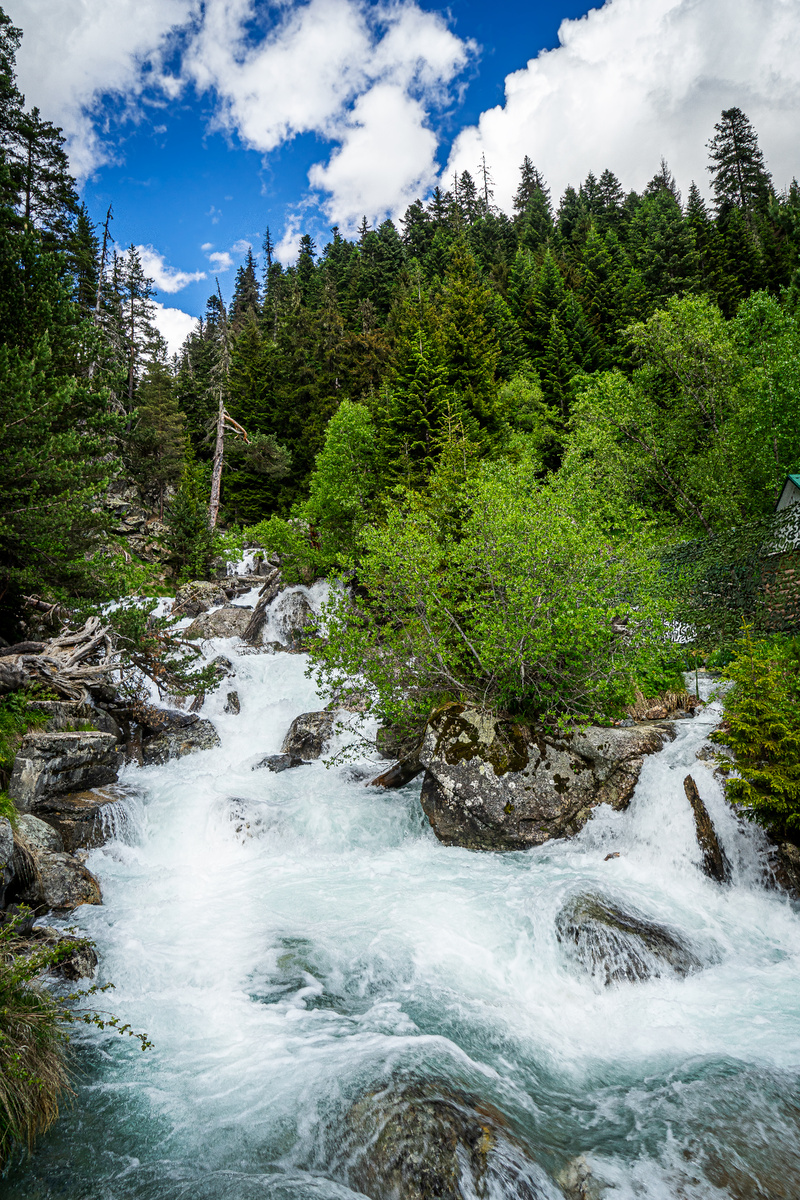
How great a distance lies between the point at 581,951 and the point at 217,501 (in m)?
32.3

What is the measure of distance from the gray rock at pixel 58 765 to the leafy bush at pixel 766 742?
11.8 meters

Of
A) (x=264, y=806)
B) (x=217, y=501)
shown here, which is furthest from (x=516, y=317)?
(x=264, y=806)

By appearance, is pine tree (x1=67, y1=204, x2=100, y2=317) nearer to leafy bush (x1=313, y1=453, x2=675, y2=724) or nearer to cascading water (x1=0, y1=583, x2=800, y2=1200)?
leafy bush (x1=313, y1=453, x2=675, y2=724)

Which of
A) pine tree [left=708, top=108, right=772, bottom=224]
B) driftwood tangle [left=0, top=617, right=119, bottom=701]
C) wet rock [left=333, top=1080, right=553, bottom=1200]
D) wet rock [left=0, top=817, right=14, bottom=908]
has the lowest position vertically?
wet rock [left=333, top=1080, right=553, bottom=1200]

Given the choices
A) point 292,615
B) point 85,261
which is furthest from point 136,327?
point 292,615

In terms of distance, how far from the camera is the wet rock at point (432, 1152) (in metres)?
3.93

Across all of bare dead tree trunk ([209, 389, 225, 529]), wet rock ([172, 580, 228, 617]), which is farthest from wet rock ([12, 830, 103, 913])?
bare dead tree trunk ([209, 389, 225, 529])

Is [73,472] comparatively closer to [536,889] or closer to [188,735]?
[188,735]

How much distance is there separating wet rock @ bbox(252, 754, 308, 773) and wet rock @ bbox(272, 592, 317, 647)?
8316mm

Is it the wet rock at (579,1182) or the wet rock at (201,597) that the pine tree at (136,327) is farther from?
the wet rock at (579,1182)

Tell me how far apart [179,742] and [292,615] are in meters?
9.59

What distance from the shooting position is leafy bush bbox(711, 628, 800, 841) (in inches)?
312

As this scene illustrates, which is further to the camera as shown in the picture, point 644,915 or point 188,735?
point 188,735

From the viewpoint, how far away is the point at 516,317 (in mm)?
41719
